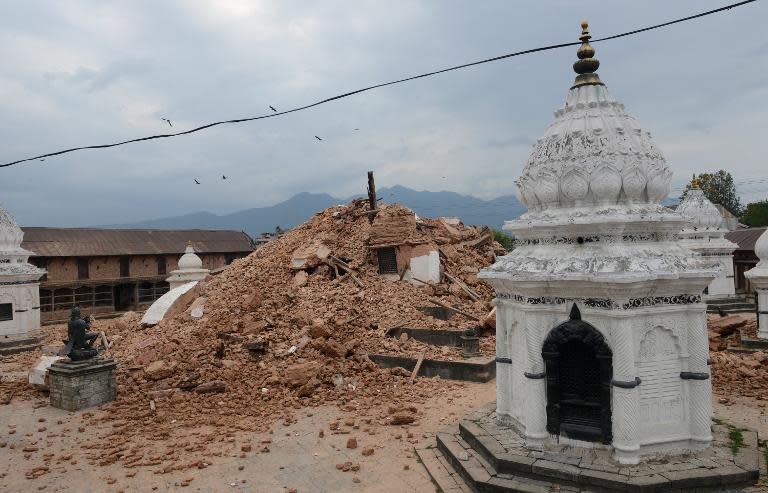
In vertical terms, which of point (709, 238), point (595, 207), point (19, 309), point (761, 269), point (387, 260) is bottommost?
point (19, 309)

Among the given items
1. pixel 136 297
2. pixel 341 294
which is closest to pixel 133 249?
pixel 136 297

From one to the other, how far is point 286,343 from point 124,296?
83.3 feet

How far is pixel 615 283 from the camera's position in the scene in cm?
706

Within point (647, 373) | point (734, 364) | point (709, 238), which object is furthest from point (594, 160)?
point (709, 238)

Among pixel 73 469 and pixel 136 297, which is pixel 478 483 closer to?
pixel 73 469

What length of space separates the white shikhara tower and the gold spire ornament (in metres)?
0.08

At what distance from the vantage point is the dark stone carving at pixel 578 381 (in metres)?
7.36

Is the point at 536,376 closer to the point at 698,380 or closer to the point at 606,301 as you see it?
the point at 606,301

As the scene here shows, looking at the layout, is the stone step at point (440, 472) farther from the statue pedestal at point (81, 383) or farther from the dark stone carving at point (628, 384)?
the statue pedestal at point (81, 383)

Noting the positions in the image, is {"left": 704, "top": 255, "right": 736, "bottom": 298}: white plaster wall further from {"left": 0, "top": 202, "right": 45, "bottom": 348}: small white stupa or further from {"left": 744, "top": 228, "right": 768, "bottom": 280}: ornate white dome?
{"left": 0, "top": 202, "right": 45, "bottom": 348}: small white stupa

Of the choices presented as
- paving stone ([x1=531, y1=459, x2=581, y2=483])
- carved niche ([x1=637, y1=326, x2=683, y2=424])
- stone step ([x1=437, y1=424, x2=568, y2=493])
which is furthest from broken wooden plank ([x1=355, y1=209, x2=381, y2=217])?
paving stone ([x1=531, y1=459, x2=581, y2=483])

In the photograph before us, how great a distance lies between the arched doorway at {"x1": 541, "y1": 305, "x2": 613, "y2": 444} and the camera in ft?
24.2

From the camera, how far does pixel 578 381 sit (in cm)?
764

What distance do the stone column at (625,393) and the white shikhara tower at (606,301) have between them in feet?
0.05
